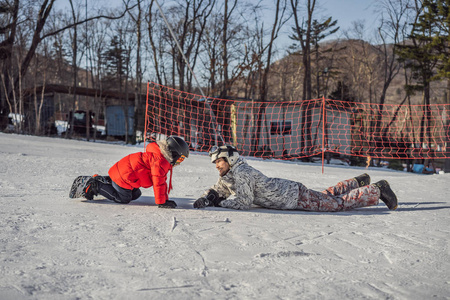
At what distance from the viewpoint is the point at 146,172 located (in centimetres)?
369

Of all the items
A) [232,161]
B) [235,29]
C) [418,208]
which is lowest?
[418,208]

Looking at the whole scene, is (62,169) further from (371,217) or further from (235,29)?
(235,29)

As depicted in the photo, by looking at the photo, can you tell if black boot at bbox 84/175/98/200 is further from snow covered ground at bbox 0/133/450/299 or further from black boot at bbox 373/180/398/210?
black boot at bbox 373/180/398/210

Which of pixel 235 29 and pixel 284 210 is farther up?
pixel 235 29

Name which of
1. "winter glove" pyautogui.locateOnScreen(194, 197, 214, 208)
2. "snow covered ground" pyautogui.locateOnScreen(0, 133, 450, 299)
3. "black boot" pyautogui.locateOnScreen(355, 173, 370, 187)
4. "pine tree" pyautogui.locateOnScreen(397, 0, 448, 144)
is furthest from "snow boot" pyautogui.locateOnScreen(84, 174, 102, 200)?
"pine tree" pyautogui.locateOnScreen(397, 0, 448, 144)

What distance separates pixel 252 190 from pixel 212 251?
1514 millimetres

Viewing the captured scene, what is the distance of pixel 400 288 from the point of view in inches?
71.1

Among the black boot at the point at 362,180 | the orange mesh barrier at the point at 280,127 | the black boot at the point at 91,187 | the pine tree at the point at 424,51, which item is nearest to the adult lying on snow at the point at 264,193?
the black boot at the point at 362,180

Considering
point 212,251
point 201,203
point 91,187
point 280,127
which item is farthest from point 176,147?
point 280,127

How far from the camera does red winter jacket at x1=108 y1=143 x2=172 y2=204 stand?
3.55 m

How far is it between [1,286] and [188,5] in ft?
66.3

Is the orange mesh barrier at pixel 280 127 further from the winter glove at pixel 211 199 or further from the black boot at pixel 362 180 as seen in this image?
the winter glove at pixel 211 199

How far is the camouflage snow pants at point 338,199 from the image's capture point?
3889mm

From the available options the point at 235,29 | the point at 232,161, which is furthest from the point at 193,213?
the point at 235,29
